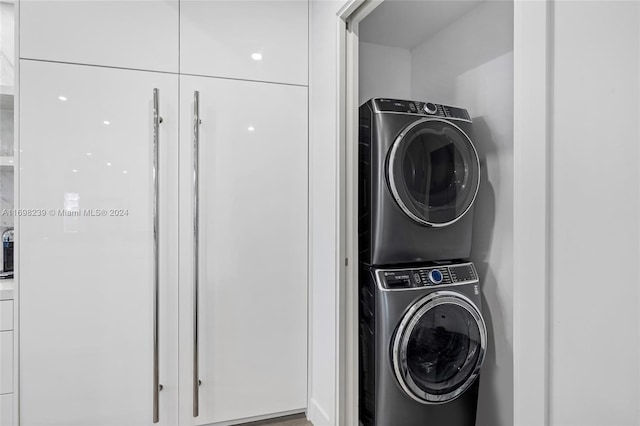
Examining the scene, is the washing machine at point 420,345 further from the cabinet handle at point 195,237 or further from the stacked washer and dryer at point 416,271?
the cabinet handle at point 195,237

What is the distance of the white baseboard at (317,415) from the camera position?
1.95 m

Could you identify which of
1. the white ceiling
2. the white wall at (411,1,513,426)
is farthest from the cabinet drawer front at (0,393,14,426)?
the white ceiling

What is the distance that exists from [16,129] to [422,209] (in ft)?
6.42

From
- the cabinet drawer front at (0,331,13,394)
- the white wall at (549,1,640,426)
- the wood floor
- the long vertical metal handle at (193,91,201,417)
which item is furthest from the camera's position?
the wood floor

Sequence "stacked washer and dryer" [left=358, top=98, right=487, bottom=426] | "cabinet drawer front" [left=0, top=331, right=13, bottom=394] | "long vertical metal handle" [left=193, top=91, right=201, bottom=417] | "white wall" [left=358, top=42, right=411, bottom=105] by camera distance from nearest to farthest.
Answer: "cabinet drawer front" [left=0, top=331, right=13, bottom=394]
"stacked washer and dryer" [left=358, top=98, right=487, bottom=426]
"long vertical metal handle" [left=193, top=91, right=201, bottom=417]
"white wall" [left=358, top=42, right=411, bottom=105]

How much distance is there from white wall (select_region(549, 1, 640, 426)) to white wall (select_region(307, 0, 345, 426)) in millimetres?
1143

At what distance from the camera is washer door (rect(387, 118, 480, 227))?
1.89 m

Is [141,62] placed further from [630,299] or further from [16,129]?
[630,299]

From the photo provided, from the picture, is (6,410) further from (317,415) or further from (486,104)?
(486,104)

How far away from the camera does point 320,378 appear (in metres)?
2.05

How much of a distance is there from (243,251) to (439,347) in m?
1.14

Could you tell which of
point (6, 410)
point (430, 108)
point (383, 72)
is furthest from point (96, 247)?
point (383, 72)

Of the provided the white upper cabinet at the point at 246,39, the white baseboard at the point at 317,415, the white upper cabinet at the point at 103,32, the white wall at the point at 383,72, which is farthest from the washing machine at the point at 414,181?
the white upper cabinet at the point at 103,32

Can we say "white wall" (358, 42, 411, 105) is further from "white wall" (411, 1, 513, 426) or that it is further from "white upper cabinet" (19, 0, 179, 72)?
"white upper cabinet" (19, 0, 179, 72)
